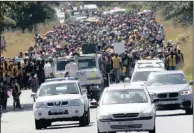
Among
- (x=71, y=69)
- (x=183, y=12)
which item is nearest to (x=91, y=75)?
(x=71, y=69)

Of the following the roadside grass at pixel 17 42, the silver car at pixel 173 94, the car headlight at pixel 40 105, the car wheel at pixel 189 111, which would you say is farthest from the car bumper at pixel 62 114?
the roadside grass at pixel 17 42

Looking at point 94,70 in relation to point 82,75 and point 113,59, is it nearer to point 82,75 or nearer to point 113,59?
point 82,75

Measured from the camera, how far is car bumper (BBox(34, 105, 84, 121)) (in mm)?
29078

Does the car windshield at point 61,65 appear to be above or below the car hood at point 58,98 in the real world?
below

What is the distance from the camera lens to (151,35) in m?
80.9

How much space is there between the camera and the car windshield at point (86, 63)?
134 feet

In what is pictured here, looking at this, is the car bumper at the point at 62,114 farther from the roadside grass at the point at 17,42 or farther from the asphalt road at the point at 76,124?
the roadside grass at the point at 17,42

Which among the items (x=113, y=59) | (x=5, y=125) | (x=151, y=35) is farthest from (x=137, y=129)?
(x=151, y=35)

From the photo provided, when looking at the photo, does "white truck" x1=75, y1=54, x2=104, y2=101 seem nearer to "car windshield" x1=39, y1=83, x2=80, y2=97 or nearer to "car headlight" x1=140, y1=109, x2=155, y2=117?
"car windshield" x1=39, y1=83, x2=80, y2=97

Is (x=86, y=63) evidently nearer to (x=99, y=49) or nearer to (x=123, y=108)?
(x=99, y=49)

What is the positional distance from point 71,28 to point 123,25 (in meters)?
14.0

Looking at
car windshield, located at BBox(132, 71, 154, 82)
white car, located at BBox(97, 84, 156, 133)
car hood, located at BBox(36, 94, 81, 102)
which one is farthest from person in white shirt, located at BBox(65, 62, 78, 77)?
white car, located at BBox(97, 84, 156, 133)

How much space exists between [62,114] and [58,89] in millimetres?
1376

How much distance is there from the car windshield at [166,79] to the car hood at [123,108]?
8140 mm
